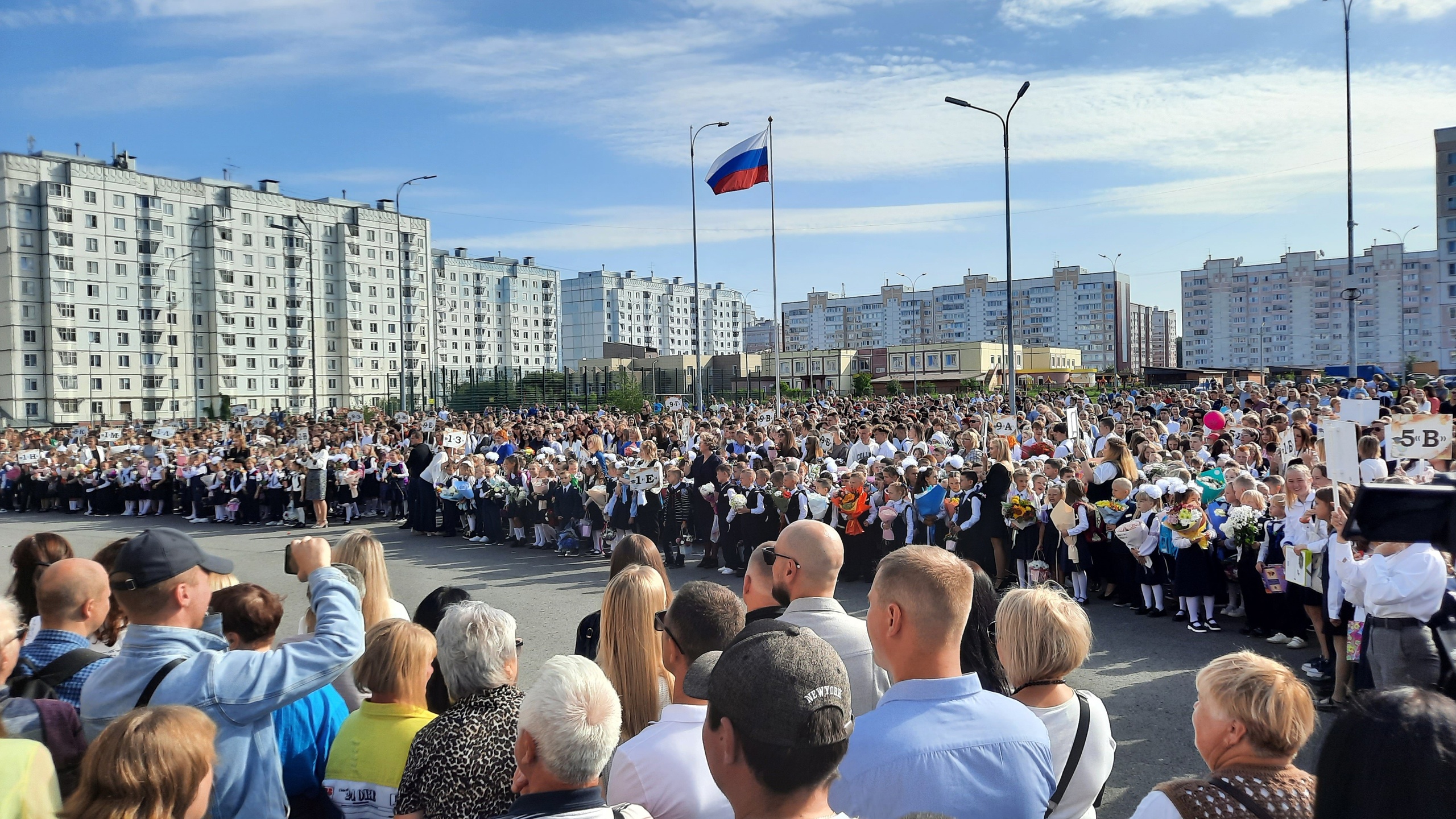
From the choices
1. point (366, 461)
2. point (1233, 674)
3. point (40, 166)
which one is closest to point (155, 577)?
point (1233, 674)

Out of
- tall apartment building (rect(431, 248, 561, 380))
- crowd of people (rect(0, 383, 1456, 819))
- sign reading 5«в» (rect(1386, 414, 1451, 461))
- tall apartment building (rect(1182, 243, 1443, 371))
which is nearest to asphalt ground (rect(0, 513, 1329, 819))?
crowd of people (rect(0, 383, 1456, 819))

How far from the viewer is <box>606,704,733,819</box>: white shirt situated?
283 cm

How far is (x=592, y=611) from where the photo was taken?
438 inches

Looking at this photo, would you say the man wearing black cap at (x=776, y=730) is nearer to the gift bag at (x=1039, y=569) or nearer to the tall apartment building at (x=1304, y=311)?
the gift bag at (x=1039, y=569)

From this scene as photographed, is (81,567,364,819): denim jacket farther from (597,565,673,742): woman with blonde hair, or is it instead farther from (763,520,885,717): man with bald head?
(763,520,885,717): man with bald head

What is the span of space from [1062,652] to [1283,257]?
167011 millimetres

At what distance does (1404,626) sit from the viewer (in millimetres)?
5668

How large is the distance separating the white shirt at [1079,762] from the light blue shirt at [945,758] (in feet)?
1.64

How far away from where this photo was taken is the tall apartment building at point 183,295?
80.8 m

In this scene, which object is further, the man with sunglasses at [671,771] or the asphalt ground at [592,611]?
the asphalt ground at [592,611]

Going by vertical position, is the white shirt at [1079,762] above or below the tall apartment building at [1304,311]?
below

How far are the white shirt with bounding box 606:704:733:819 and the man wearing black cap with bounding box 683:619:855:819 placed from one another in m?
0.76

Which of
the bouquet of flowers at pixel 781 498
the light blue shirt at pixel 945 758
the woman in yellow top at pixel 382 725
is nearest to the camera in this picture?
the light blue shirt at pixel 945 758

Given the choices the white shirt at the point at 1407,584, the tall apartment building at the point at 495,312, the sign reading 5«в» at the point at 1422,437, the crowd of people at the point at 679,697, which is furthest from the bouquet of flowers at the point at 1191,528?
the tall apartment building at the point at 495,312
